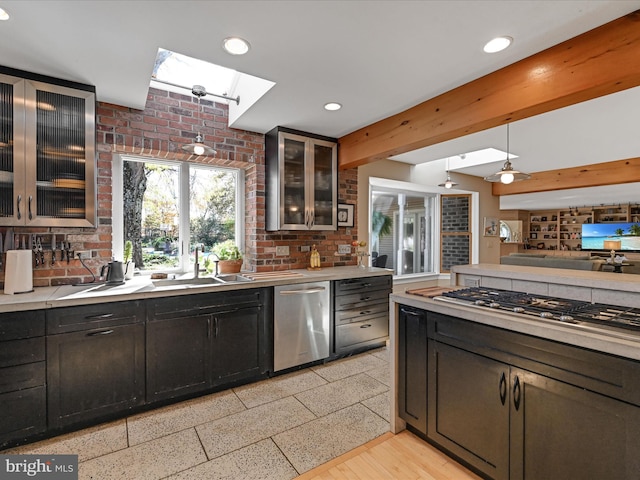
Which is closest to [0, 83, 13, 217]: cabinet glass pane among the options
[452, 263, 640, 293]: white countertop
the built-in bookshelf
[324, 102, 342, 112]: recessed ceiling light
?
[324, 102, 342, 112]: recessed ceiling light

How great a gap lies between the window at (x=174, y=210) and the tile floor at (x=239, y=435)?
1.40 metres

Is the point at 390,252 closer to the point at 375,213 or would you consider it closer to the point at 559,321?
the point at 375,213

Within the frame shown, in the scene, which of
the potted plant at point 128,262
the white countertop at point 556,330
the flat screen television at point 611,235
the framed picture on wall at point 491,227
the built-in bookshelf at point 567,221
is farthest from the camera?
the built-in bookshelf at point 567,221

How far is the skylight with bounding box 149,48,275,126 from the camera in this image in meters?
2.78

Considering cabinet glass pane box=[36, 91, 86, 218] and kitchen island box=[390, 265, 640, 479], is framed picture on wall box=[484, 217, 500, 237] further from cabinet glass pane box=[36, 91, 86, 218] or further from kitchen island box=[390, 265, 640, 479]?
cabinet glass pane box=[36, 91, 86, 218]

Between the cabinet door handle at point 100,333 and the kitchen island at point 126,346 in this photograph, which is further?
the cabinet door handle at point 100,333

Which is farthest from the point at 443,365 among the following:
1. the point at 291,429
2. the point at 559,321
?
the point at 291,429

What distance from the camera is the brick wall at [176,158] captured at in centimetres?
262

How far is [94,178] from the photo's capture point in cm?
248

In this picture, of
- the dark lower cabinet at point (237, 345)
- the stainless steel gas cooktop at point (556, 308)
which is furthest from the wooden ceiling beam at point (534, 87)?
the dark lower cabinet at point (237, 345)

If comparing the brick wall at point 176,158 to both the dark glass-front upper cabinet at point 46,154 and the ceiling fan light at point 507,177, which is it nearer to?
the dark glass-front upper cabinet at point 46,154

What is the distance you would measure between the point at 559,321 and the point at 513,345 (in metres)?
0.22

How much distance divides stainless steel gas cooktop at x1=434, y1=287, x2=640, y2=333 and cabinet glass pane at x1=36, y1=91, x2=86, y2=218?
2.72m

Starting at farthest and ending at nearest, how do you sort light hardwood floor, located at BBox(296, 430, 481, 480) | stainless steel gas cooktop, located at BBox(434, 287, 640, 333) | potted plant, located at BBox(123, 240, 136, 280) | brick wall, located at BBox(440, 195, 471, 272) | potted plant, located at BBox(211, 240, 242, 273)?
brick wall, located at BBox(440, 195, 471, 272) → potted plant, located at BBox(211, 240, 242, 273) → potted plant, located at BBox(123, 240, 136, 280) → light hardwood floor, located at BBox(296, 430, 481, 480) → stainless steel gas cooktop, located at BBox(434, 287, 640, 333)
